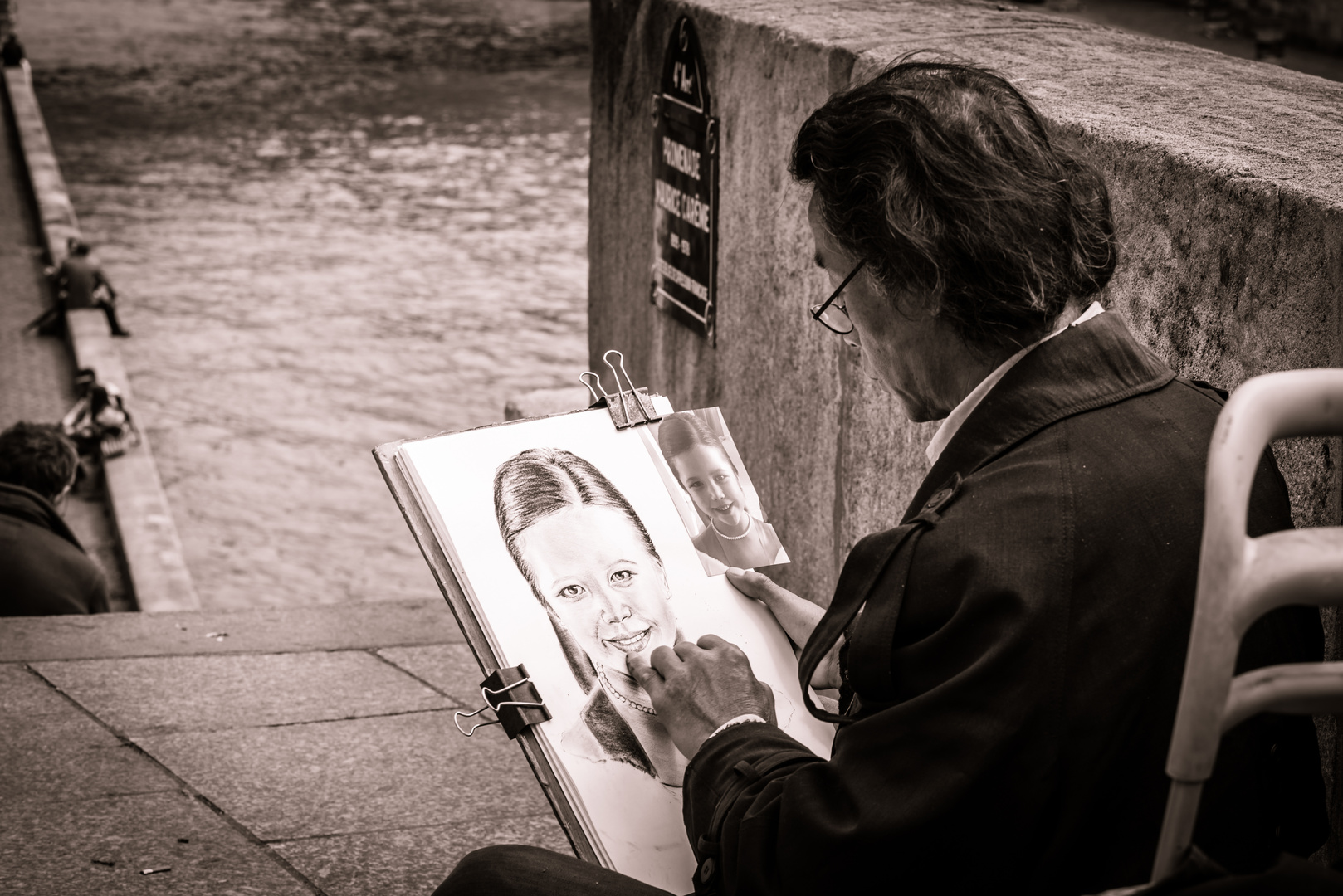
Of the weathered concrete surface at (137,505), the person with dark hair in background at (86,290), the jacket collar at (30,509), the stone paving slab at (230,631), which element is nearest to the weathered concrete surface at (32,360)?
the weathered concrete surface at (137,505)

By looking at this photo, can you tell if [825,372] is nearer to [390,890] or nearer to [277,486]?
[390,890]

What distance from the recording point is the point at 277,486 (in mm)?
7324

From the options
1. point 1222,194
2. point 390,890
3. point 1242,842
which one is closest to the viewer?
point 1242,842

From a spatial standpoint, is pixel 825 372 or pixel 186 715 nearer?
pixel 825 372

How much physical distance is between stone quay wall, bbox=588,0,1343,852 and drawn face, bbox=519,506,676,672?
2.52 feet

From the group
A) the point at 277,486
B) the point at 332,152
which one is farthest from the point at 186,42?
the point at 277,486

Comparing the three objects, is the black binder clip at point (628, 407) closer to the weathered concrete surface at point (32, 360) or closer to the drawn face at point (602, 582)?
the drawn face at point (602, 582)

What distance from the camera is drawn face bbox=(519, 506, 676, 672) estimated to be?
180 centimetres

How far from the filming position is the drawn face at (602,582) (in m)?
→ 1.80

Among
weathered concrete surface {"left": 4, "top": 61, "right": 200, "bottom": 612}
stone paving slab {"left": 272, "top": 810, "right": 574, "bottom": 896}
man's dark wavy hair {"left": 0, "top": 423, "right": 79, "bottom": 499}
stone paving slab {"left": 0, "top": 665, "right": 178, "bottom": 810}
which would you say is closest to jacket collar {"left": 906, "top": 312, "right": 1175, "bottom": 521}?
stone paving slab {"left": 272, "top": 810, "right": 574, "bottom": 896}

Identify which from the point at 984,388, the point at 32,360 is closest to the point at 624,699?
the point at 984,388

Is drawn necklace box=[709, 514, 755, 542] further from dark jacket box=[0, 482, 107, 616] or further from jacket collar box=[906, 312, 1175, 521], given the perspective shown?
dark jacket box=[0, 482, 107, 616]

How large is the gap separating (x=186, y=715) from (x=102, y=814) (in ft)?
1.67

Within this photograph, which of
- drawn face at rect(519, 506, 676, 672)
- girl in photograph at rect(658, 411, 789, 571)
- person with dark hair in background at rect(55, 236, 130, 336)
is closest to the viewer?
drawn face at rect(519, 506, 676, 672)
